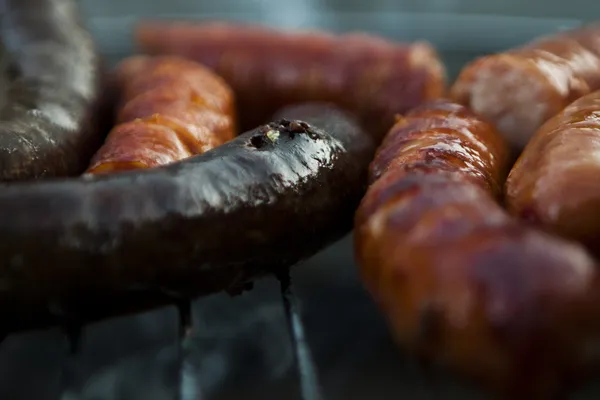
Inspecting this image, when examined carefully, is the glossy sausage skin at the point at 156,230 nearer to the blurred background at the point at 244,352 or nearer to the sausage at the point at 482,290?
the sausage at the point at 482,290

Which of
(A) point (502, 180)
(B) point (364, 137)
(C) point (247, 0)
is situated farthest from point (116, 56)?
(A) point (502, 180)

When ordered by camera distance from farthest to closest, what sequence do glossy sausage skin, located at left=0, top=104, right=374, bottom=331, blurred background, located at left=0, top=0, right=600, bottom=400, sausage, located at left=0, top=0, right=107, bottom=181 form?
blurred background, located at left=0, top=0, right=600, bottom=400 < sausage, located at left=0, top=0, right=107, bottom=181 < glossy sausage skin, located at left=0, top=104, right=374, bottom=331

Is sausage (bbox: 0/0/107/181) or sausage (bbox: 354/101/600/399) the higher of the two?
sausage (bbox: 354/101/600/399)

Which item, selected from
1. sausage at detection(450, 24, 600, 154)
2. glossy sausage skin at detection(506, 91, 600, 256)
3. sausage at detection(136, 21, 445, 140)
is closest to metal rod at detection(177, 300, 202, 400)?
glossy sausage skin at detection(506, 91, 600, 256)

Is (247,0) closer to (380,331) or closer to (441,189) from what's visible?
(380,331)

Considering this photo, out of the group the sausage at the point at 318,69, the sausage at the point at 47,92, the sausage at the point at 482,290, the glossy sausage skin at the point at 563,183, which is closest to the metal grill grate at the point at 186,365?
the sausage at the point at 482,290

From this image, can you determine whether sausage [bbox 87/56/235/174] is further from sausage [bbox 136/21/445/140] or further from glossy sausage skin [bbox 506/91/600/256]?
glossy sausage skin [bbox 506/91/600/256]
